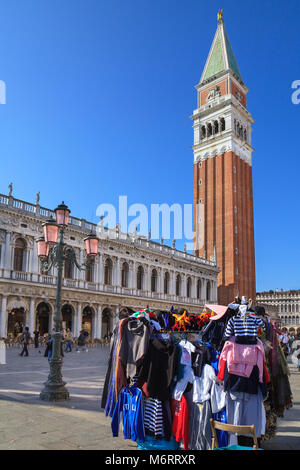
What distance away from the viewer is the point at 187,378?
5207mm

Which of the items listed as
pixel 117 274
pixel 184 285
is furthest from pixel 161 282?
pixel 117 274

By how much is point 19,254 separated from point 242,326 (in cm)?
2369

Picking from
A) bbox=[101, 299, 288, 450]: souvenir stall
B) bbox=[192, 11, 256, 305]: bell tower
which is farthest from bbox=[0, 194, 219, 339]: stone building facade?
bbox=[101, 299, 288, 450]: souvenir stall

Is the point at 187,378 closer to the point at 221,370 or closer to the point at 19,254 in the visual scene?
the point at 221,370

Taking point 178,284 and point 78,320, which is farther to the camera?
point 178,284

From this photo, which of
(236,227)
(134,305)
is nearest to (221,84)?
(236,227)

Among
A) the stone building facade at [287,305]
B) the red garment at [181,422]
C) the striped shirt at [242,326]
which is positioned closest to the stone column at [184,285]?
the red garment at [181,422]

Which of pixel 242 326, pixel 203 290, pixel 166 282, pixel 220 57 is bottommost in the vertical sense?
pixel 242 326

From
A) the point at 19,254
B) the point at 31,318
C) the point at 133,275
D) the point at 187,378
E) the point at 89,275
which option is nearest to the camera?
the point at 187,378

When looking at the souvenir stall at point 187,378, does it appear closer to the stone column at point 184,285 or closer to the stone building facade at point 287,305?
the stone column at point 184,285

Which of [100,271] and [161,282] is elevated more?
[100,271]

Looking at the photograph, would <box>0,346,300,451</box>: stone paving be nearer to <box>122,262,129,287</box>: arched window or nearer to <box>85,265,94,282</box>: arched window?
<box>85,265,94,282</box>: arched window

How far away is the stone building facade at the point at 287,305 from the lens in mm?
81675

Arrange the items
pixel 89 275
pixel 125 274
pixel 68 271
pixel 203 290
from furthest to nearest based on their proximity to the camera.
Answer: pixel 203 290 < pixel 125 274 < pixel 89 275 < pixel 68 271
